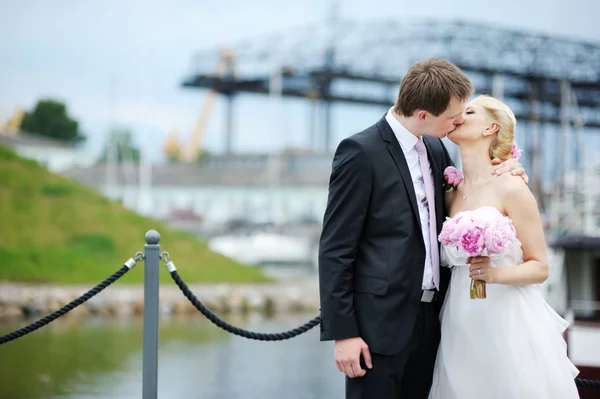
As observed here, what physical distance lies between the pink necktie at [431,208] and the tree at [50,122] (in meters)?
71.3

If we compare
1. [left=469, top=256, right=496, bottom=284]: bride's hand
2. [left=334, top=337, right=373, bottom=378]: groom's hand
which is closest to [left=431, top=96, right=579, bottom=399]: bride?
[left=469, top=256, right=496, bottom=284]: bride's hand

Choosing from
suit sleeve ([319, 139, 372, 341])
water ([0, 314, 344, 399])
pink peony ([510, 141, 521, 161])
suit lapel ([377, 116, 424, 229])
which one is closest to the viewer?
Result: suit sleeve ([319, 139, 372, 341])

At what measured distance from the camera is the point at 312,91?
4812 cm

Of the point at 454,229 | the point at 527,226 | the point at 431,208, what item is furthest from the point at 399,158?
the point at 527,226

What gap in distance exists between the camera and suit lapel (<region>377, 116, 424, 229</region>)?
304 cm

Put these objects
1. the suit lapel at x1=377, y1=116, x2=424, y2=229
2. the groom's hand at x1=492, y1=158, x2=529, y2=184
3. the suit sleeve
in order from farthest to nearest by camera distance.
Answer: the groom's hand at x1=492, y1=158, x2=529, y2=184
the suit lapel at x1=377, y1=116, x2=424, y2=229
the suit sleeve

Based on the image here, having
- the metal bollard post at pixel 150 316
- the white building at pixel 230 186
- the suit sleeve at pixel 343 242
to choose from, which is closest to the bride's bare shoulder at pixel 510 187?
the suit sleeve at pixel 343 242

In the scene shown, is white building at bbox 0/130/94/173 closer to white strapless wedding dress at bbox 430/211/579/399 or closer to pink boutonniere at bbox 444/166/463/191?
pink boutonniere at bbox 444/166/463/191

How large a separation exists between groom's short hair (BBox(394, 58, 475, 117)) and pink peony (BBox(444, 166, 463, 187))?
0.39m

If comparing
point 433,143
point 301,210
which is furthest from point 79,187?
point 433,143

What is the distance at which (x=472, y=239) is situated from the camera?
293 cm

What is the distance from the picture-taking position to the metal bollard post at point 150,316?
12.6ft

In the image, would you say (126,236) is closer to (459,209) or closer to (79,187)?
(79,187)

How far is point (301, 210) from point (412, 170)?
40766 millimetres
